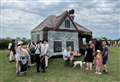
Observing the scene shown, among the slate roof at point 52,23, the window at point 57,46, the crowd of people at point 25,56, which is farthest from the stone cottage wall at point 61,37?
the crowd of people at point 25,56

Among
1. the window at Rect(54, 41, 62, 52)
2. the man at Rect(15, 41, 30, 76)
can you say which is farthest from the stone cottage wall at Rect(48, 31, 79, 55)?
→ the man at Rect(15, 41, 30, 76)

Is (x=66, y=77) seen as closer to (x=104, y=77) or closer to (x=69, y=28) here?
(x=104, y=77)

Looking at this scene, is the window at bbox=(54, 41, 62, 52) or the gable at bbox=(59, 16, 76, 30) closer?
the window at bbox=(54, 41, 62, 52)

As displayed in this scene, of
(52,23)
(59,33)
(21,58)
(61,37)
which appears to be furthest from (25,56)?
(52,23)

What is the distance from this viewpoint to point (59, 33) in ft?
89.7

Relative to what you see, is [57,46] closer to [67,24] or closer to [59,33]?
[59,33]

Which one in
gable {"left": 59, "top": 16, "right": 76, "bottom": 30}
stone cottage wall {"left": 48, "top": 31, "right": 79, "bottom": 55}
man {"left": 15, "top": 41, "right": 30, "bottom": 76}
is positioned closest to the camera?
man {"left": 15, "top": 41, "right": 30, "bottom": 76}

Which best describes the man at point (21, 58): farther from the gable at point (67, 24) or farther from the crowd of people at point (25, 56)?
the gable at point (67, 24)

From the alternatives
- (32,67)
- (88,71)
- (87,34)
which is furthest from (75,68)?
(87,34)

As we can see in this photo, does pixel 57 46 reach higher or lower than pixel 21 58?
higher

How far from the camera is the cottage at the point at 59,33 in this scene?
1044 inches

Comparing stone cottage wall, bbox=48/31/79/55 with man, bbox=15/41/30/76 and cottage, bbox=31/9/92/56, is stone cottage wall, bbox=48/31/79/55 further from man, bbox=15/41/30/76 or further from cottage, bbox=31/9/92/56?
man, bbox=15/41/30/76

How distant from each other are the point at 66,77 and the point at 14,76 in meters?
2.98

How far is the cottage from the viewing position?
26.5 m
